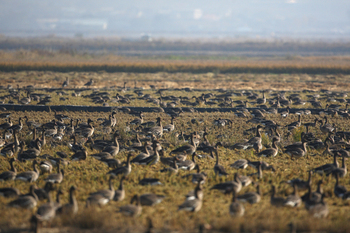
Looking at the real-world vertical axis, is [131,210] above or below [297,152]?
above

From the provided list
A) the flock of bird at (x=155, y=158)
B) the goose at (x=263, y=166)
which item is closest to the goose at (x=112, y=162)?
the flock of bird at (x=155, y=158)

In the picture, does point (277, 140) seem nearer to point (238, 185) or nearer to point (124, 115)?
point (238, 185)

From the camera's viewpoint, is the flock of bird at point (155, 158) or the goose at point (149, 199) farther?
the goose at point (149, 199)

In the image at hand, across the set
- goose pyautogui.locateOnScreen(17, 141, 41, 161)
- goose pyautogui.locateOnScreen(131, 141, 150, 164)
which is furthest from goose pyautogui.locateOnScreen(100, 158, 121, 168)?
goose pyautogui.locateOnScreen(17, 141, 41, 161)

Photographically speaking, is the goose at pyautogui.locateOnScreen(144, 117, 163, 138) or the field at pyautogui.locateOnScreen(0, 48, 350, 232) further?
the goose at pyautogui.locateOnScreen(144, 117, 163, 138)

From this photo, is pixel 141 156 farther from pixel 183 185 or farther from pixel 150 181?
pixel 183 185

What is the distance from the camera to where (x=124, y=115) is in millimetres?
24281

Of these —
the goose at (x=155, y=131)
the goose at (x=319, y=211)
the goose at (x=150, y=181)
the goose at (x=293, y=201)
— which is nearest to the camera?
the goose at (x=319, y=211)

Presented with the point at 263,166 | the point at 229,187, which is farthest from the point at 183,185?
the point at 263,166

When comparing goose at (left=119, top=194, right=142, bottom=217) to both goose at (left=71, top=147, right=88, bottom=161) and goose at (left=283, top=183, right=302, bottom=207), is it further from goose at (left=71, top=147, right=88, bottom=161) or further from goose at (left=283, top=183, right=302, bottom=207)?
goose at (left=71, top=147, right=88, bottom=161)

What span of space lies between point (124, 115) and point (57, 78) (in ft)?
82.9

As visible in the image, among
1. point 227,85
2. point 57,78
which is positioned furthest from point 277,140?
point 57,78

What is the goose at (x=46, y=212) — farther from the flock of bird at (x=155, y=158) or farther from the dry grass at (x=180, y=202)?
the dry grass at (x=180, y=202)

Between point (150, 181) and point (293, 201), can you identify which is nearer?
point (293, 201)
